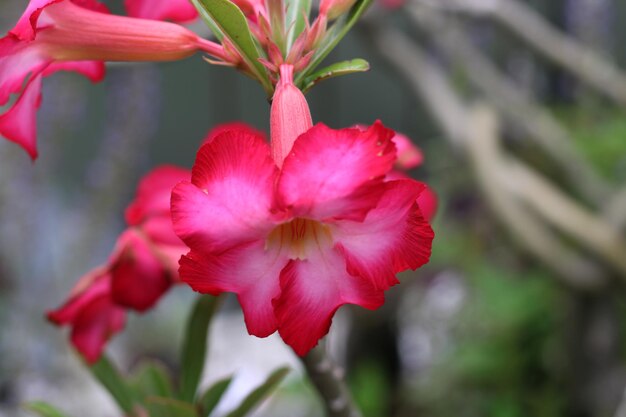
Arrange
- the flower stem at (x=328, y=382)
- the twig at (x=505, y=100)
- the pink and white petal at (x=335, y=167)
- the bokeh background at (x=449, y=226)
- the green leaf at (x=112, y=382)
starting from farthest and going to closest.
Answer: the twig at (x=505, y=100) < the bokeh background at (x=449, y=226) < the green leaf at (x=112, y=382) < the flower stem at (x=328, y=382) < the pink and white petal at (x=335, y=167)

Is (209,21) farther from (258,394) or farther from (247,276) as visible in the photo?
(258,394)

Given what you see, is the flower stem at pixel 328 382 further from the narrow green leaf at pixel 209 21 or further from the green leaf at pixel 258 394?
the narrow green leaf at pixel 209 21

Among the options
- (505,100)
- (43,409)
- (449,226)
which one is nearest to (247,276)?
(43,409)

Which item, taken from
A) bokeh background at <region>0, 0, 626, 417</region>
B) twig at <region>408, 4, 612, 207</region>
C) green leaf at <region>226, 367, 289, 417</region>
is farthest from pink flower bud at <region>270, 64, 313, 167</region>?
twig at <region>408, 4, 612, 207</region>

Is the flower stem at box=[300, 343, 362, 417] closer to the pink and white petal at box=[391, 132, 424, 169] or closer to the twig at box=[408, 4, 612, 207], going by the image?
the pink and white petal at box=[391, 132, 424, 169]

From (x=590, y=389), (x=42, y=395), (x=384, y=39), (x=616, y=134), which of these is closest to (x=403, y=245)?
(x=384, y=39)

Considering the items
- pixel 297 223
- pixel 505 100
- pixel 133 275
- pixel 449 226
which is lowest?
pixel 449 226

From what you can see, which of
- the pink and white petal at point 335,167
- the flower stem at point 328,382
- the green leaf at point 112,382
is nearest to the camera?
the pink and white petal at point 335,167

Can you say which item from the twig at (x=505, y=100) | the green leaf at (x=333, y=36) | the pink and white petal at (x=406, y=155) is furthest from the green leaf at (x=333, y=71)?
the twig at (x=505, y=100)
